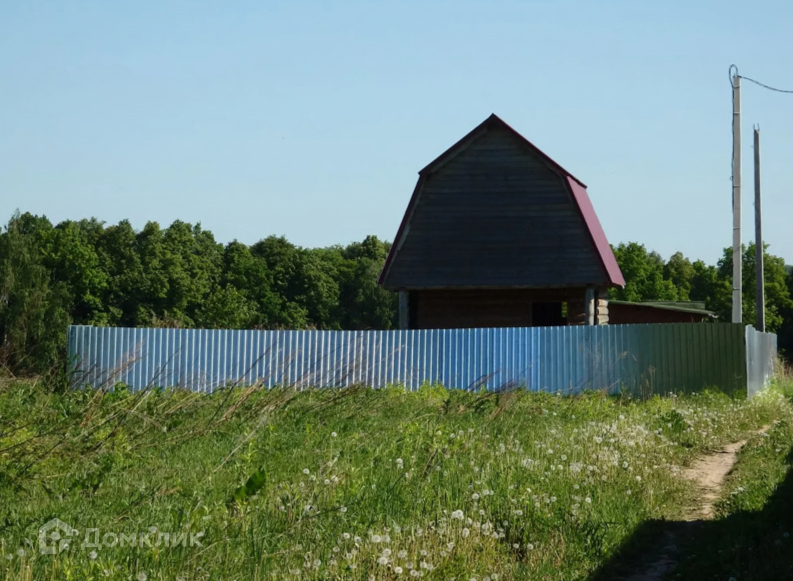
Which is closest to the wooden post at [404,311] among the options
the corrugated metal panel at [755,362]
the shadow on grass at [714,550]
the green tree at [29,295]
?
the corrugated metal panel at [755,362]

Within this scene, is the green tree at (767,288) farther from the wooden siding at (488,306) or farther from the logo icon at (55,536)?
the logo icon at (55,536)

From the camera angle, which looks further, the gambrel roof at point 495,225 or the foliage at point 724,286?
the foliage at point 724,286

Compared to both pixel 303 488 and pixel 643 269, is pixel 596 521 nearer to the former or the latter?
pixel 303 488

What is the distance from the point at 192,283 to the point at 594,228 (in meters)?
43.0

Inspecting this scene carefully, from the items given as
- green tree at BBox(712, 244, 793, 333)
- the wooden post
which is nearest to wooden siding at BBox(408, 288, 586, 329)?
the wooden post

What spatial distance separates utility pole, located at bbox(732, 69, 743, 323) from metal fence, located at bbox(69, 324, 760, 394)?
1.19 m

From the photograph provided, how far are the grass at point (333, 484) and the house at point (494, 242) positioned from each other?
1144 centimetres

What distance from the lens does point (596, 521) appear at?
6.81 meters

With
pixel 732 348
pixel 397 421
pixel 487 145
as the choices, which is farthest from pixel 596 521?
pixel 487 145

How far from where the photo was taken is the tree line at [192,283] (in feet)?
180

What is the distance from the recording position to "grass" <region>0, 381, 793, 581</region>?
5348 millimetres

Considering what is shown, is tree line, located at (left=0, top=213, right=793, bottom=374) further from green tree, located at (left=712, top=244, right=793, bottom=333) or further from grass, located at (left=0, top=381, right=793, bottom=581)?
grass, located at (left=0, top=381, right=793, bottom=581)

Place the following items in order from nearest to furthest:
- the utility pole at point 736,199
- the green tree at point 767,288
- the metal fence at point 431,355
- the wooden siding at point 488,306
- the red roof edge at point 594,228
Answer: the metal fence at point 431,355 → the utility pole at point 736,199 → the red roof edge at point 594,228 → the wooden siding at point 488,306 → the green tree at point 767,288

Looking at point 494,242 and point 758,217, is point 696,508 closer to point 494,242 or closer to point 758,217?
point 494,242
